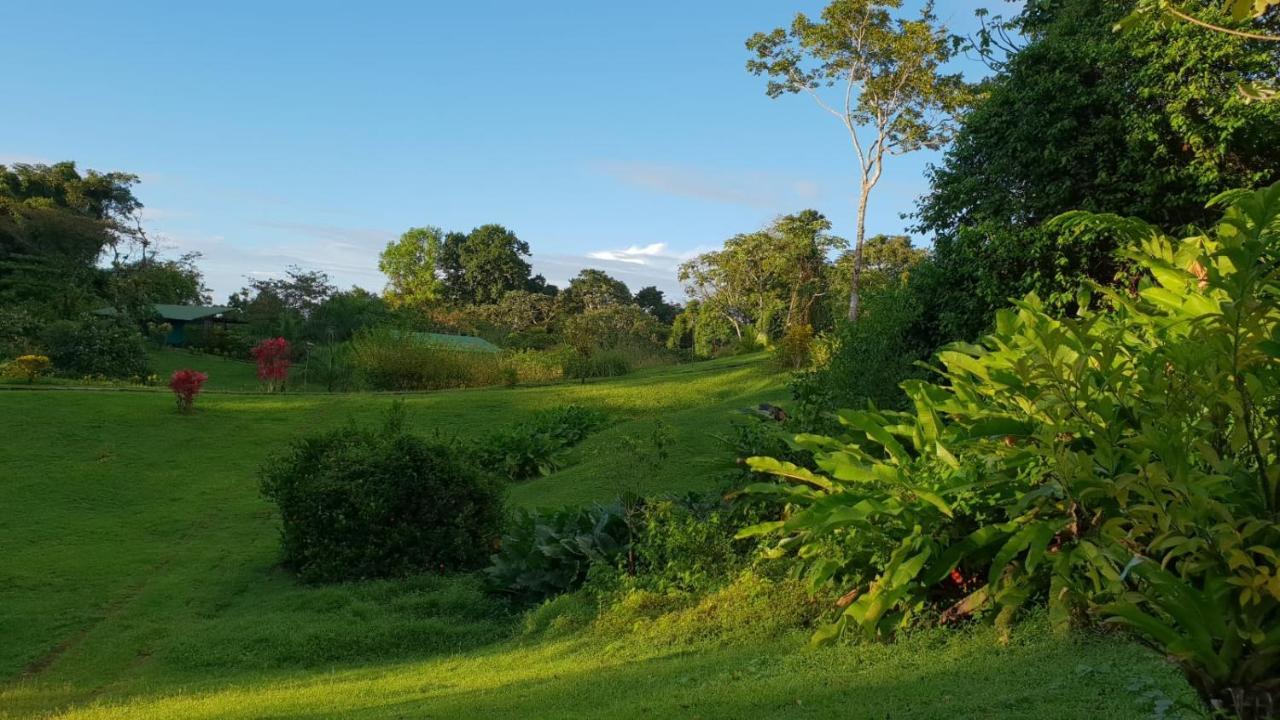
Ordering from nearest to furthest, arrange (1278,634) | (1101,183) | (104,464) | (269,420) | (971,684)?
(1278,634) < (971,684) < (1101,183) < (104,464) < (269,420)

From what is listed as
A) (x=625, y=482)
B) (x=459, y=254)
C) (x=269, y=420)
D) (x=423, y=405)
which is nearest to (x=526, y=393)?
(x=423, y=405)

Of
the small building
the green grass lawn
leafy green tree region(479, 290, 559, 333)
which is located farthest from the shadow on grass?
leafy green tree region(479, 290, 559, 333)

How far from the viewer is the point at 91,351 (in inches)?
901

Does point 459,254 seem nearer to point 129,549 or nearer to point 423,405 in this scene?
point 423,405

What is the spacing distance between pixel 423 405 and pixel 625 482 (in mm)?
10697

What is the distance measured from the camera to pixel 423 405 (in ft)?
55.7

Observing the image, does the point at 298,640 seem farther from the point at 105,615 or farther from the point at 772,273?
the point at 772,273

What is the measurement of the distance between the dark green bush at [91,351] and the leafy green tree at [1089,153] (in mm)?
21347

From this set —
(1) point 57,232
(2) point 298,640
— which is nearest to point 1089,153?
(2) point 298,640

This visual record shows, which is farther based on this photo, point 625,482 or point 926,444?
point 625,482

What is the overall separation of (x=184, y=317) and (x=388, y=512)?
38797mm

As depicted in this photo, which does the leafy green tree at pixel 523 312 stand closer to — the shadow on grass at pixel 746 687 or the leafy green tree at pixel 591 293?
the leafy green tree at pixel 591 293

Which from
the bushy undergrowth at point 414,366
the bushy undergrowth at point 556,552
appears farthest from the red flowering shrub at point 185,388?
the bushy undergrowth at point 556,552

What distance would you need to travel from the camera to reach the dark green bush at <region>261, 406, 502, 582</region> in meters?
8.02
